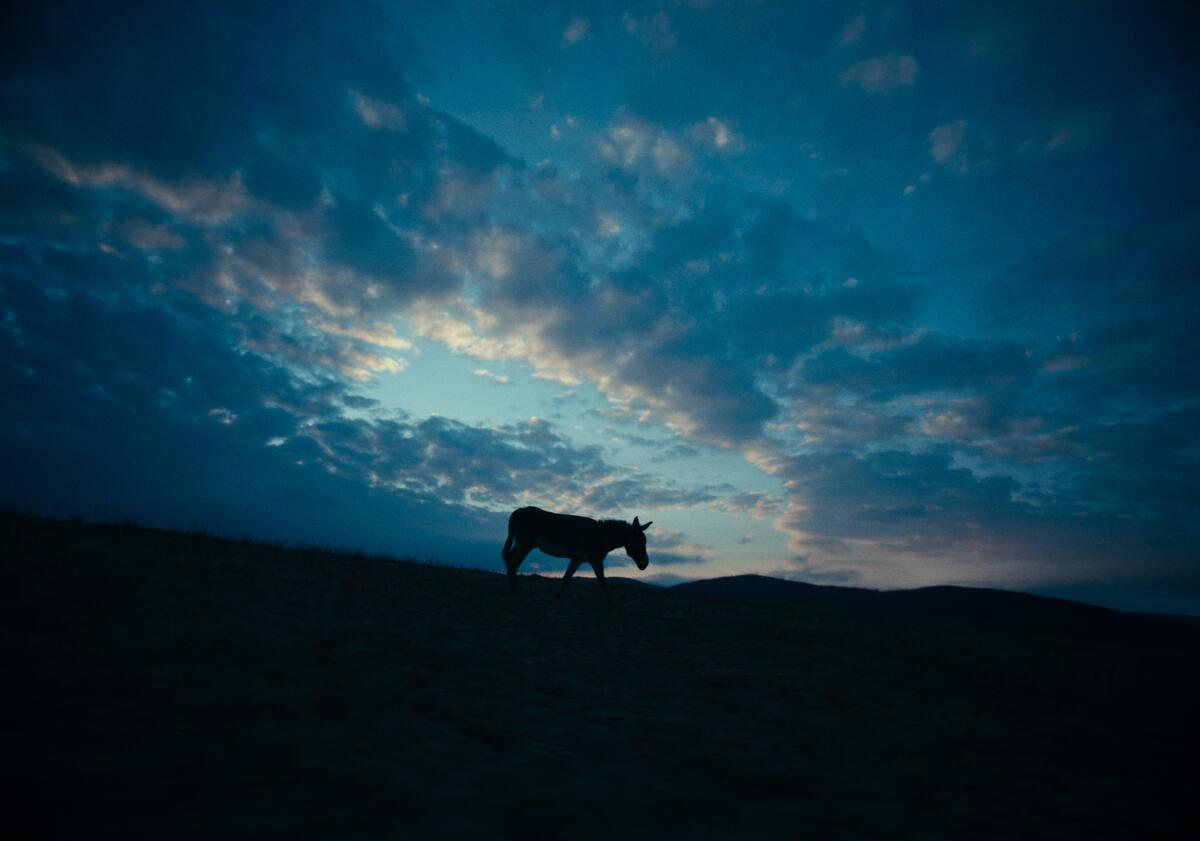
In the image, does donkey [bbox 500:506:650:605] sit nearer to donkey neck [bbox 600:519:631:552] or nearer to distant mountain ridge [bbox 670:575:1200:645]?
donkey neck [bbox 600:519:631:552]

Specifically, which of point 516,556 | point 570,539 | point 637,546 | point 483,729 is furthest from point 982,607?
point 483,729

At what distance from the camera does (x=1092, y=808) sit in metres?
4.18

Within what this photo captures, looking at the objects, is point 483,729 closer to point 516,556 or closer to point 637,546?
point 516,556

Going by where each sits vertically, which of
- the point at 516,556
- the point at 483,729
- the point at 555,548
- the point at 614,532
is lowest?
the point at 483,729

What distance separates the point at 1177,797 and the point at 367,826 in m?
6.57

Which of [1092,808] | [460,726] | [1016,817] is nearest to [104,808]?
[460,726]

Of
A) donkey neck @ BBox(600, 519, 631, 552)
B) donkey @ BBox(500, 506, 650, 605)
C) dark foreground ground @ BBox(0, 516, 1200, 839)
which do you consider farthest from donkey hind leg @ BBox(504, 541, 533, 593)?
dark foreground ground @ BBox(0, 516, 1200, 839)

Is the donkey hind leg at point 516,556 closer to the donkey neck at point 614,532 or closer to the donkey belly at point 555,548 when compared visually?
the donkey belly at point 555,548

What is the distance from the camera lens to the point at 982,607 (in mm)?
42188

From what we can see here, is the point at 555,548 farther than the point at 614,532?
No

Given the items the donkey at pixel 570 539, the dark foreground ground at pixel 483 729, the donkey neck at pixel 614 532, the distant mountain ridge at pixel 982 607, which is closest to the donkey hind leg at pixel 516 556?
the donkey at pixel 570 539

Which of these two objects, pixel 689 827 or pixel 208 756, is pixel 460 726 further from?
pixel 689 827

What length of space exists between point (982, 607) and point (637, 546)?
40346mm

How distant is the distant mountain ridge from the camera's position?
36.6 meters
